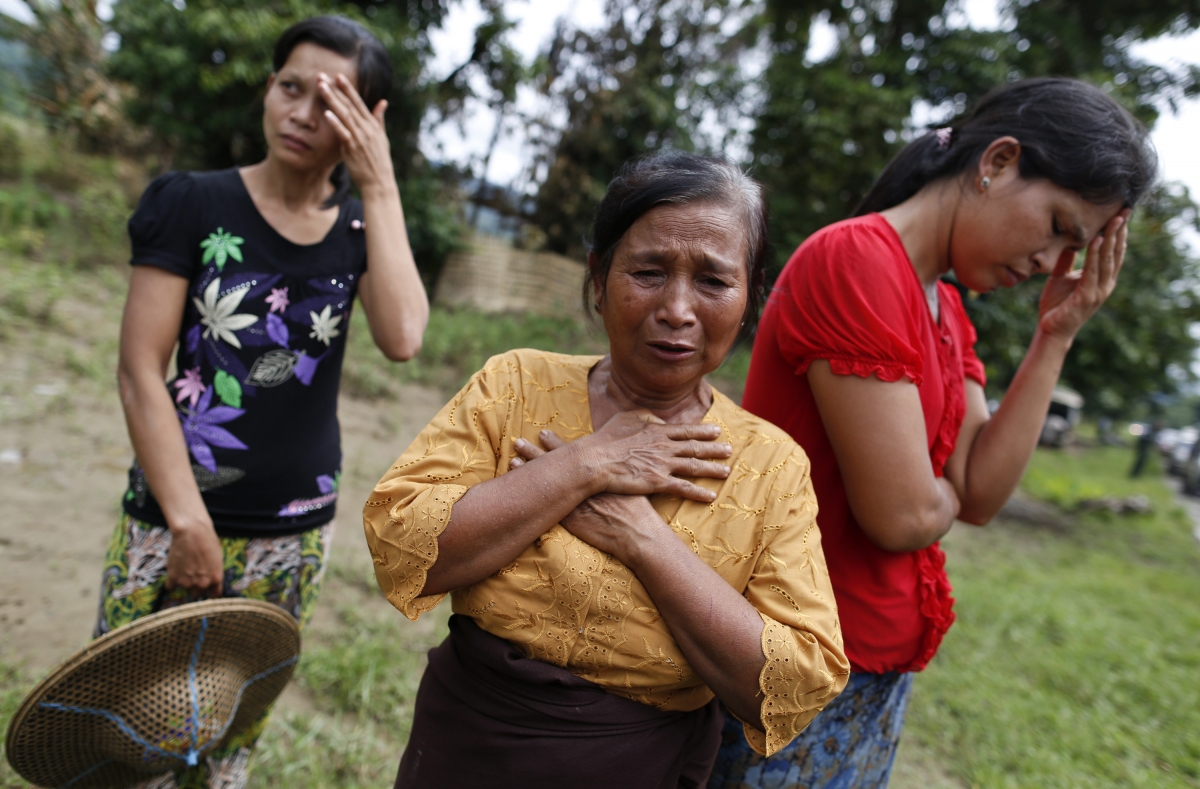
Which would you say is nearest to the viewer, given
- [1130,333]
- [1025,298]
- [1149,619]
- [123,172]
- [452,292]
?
[1149,619]

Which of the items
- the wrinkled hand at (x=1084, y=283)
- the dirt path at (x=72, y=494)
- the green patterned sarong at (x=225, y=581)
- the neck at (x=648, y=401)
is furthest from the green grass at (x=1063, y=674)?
the green patterned sarong at (x=225, y=581)

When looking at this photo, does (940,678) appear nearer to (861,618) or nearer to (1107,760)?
(1107,760)

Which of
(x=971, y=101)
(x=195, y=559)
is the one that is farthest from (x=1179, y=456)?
(x=195, y=559)

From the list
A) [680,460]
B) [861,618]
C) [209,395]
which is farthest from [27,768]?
[861,618]

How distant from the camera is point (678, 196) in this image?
123 cm

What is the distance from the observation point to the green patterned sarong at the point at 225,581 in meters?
1.64

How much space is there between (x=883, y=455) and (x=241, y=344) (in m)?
1.45

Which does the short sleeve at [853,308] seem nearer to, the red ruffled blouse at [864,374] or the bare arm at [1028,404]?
the red ruffled blouse at [864,374]

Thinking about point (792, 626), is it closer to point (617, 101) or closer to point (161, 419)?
point (161, 419)

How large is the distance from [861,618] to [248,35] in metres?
9.34

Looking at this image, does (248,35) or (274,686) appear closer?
(274,686)

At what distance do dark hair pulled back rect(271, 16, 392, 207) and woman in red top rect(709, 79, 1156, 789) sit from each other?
118 cm

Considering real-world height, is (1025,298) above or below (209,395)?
above

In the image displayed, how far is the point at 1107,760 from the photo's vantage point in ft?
11.6
